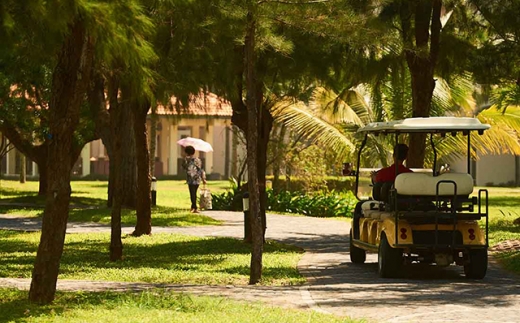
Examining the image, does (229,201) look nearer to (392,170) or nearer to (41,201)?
(41,201)

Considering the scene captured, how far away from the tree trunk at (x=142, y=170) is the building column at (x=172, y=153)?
3331 centimetres

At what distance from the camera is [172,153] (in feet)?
198

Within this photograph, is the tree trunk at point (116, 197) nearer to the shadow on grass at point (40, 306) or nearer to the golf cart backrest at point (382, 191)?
the golf cart backrest at point (382, 191)

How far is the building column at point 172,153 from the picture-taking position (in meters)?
57.9

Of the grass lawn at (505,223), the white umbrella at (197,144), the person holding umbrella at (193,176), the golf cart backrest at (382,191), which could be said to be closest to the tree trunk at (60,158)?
the golf cart backrest at (382,191)

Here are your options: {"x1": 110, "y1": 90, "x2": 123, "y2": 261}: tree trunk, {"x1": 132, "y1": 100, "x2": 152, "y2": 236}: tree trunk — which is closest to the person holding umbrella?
{"x1": 132, "y1": 100, "x2": 152, "y2": 236}: tree trunk

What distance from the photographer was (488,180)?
5666 centimetres

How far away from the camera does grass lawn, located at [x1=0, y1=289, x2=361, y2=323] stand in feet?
35.2

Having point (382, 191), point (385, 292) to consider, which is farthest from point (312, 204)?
point (385, 292)

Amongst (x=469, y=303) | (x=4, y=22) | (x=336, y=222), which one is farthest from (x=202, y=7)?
(x=336, y=222)

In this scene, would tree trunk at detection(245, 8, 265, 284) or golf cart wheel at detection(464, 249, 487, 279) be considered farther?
golf cart wheel at detection(464, 249, 487, 279)

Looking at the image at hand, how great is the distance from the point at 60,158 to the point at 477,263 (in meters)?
6.25

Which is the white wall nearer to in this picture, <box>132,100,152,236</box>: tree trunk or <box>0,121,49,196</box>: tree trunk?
<box>0,121,49,196</box>: tree trunk

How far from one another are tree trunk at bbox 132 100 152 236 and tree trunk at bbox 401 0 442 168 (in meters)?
4.95
